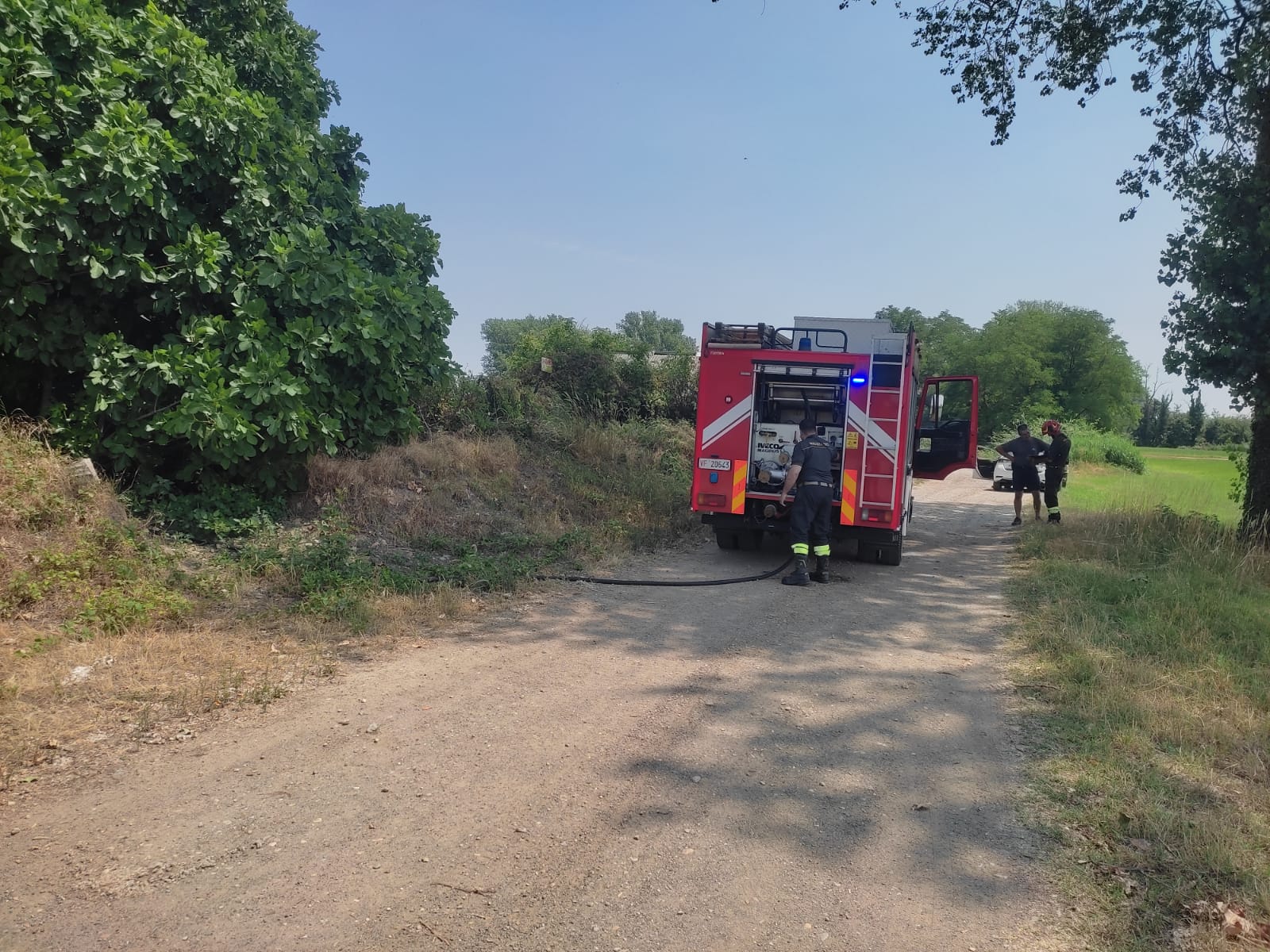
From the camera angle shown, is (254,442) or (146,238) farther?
(254,442)

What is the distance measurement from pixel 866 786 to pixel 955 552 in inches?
351

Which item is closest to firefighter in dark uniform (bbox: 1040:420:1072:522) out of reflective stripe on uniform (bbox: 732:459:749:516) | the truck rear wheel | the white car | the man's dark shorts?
the man's dark shorts

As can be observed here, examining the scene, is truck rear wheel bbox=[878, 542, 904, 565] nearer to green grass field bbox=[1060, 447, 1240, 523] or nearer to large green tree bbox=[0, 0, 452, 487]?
green grass field bbox=[1060, 447, 1240, 523]

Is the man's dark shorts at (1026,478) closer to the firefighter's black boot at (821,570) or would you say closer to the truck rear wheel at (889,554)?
the truck rear wheel at (889,554)

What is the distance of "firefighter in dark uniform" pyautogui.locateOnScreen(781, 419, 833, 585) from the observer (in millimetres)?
9406

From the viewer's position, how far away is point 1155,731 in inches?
191

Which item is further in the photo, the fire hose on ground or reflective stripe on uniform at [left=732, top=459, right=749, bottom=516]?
reflective stripe on uniform at [left=732, top=459, right=749, bottom=516]

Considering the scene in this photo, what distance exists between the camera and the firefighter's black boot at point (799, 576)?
362 inches

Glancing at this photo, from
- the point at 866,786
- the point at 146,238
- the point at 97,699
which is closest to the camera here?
the point at 866,786

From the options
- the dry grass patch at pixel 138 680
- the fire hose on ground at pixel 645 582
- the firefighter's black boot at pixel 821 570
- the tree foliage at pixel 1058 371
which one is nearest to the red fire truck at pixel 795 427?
the firefighter's black boot at pixel 821 570

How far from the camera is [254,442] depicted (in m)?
8.16

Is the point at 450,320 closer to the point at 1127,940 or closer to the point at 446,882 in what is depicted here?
the point at 446,882

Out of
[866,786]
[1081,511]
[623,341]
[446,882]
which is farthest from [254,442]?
[1081,511]

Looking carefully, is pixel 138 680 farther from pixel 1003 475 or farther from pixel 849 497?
pixel 1003 475
